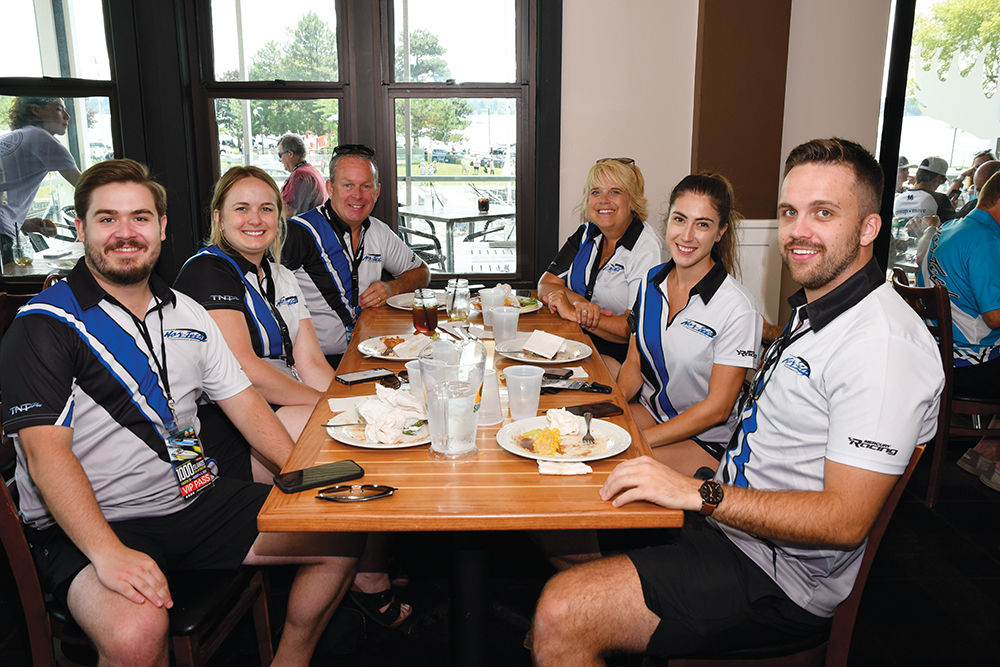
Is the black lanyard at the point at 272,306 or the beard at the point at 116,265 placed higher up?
the beard at the point at 116,265

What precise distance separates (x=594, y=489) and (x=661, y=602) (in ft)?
0.97

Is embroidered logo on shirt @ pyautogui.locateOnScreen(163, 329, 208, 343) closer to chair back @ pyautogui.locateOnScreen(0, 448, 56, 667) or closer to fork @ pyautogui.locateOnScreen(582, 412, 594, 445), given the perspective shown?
chair back @ pyautogui.locateOnScreen(0, 448, 56, 667)

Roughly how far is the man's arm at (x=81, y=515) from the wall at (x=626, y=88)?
3.11m

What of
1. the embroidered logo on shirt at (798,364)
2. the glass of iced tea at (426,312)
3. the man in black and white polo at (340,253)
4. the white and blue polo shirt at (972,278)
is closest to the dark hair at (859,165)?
A: the embroidered logo on shirt at (798,364)

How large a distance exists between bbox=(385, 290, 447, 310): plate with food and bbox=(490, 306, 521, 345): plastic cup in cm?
62

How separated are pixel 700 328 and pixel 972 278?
5.44 ft

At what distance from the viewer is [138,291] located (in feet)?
5.92

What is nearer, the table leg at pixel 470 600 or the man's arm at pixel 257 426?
the table leg at pixel 470 600

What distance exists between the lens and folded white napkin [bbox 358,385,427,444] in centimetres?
157

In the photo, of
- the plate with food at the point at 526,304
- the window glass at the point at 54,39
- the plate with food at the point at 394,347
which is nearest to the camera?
the plate with food at the point at 394,347

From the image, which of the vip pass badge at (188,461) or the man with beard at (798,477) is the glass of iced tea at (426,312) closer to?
the vip pass badge at (188,461)

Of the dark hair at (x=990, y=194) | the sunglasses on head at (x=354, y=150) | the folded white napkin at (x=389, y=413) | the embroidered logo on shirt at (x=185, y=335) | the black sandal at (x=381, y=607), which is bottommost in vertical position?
the black sandal at (x=381, y=607)

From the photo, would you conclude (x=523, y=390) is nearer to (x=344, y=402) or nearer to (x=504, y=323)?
(x=344, y=402)

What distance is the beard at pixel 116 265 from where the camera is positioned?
1743 millimetres
